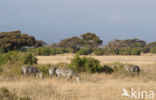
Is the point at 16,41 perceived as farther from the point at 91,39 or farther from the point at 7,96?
the point at 7,96

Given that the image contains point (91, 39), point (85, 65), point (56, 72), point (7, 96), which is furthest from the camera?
point (91, 39)

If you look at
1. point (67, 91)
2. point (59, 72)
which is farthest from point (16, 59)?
point (67, 91)

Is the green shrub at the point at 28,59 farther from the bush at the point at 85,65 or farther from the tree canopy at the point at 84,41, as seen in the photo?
Answer: the tree canopy at the point at 84,41

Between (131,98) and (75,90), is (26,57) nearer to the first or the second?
(75,90)

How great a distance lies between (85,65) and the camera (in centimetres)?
2269

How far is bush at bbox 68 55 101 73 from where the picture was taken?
73.7ft

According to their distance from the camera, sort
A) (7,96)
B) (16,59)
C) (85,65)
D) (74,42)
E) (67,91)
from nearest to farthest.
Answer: (7,96) → (67,91) → (85,65) → (16,59) → (74,42)

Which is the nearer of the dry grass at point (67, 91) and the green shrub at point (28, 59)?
the dry grass at point (67, 91)

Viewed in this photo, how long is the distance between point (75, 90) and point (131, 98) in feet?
11.1

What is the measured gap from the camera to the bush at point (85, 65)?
A: 22.5m

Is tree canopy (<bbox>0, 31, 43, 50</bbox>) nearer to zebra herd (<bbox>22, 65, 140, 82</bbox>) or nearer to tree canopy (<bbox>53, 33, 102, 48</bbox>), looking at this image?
tree canopy (<bbox>53, 33, 102, 48</bbox>)

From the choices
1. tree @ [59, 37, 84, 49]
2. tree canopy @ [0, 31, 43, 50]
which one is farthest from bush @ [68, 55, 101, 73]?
tree @ [59, 37, 84, 49]

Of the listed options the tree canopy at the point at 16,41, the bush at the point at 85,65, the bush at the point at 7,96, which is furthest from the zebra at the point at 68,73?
the tree canopy at the point at 16,41

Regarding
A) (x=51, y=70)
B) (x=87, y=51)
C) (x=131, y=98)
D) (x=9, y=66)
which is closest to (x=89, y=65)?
(x=51, y=70)
